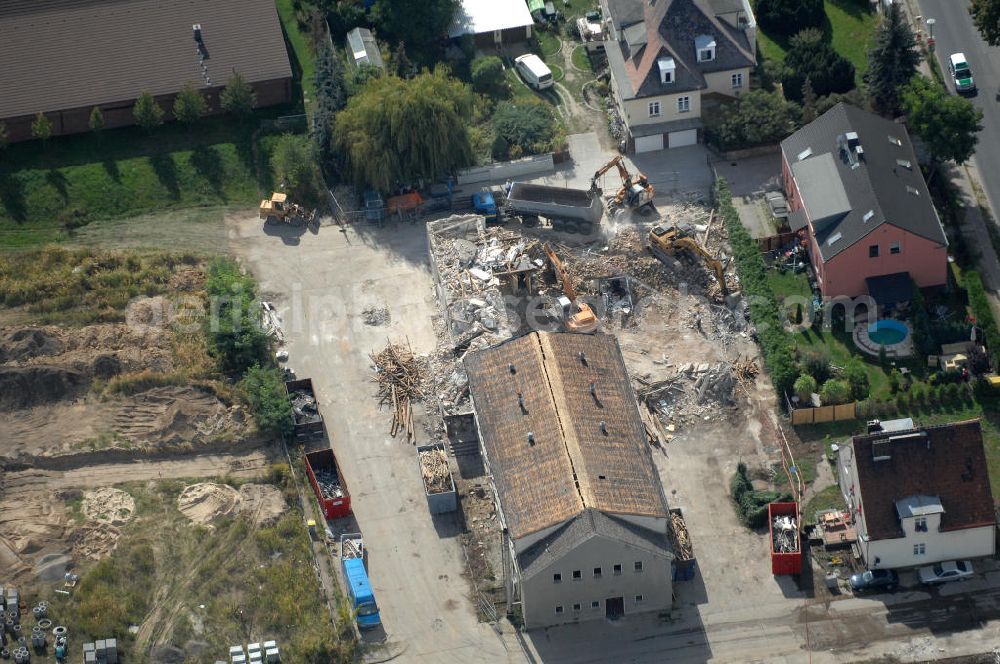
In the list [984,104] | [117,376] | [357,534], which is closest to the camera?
[357,534]

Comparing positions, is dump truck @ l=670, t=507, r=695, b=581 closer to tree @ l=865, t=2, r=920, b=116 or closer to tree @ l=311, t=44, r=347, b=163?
tree @ l=865, t=2, r=920, b=116

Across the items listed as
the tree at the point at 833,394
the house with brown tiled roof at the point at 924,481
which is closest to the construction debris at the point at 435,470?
the tree at the point at 833,394

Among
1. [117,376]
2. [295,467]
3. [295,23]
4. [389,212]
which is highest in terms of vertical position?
[295,23]

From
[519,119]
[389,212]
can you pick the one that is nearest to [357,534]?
[389,212]

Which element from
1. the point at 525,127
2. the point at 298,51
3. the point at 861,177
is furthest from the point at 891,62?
the point at 298,51

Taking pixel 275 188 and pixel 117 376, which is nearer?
pixel 117 376

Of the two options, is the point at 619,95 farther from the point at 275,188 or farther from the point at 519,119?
the point at 275,188

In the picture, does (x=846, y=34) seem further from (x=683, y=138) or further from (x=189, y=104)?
(x=189, y=104)

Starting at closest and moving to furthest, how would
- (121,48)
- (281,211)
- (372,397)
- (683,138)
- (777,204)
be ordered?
(372,397) → (777,204) → (281,211) → (683,138) → (121,48)
